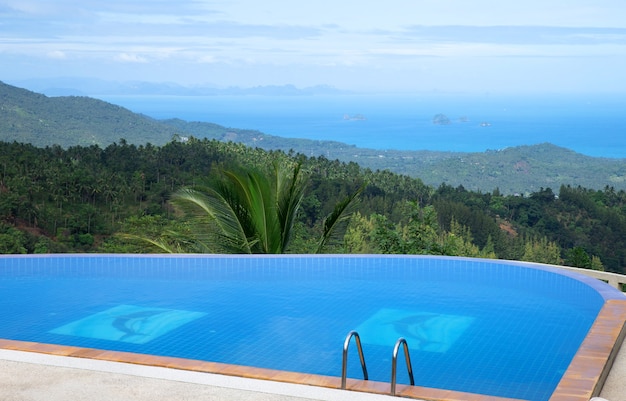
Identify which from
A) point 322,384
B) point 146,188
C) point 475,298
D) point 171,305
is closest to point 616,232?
point 146,188

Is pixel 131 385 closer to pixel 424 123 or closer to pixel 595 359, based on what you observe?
pixel 595 359

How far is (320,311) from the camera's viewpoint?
5.87m

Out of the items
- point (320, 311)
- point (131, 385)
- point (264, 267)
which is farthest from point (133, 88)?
point (131, 385)

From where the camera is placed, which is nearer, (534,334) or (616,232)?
(534,334)

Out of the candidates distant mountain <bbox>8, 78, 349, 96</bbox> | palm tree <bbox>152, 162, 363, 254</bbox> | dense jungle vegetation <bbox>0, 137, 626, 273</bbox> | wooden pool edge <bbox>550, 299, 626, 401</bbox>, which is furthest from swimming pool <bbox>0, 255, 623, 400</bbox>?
distant mountain <bbox>8, 78, 349, 96</bbox>

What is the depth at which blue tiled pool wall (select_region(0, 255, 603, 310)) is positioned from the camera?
698 cm

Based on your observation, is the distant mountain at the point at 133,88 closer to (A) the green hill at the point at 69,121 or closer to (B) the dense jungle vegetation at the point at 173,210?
(A) the green hill at the point at 69,121

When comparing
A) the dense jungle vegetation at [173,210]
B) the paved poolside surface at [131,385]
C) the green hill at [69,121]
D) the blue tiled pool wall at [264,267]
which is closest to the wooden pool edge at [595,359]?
the paved poolside surface at [131,385]

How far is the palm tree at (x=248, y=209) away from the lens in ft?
Answer: 27.0

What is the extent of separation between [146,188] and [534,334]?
17.3 metres

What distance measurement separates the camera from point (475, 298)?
635 cm

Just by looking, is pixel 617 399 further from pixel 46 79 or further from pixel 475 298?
pixel 46 79

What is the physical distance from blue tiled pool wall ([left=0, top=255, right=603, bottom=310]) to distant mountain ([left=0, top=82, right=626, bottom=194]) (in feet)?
108

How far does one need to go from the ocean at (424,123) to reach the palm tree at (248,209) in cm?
8606
